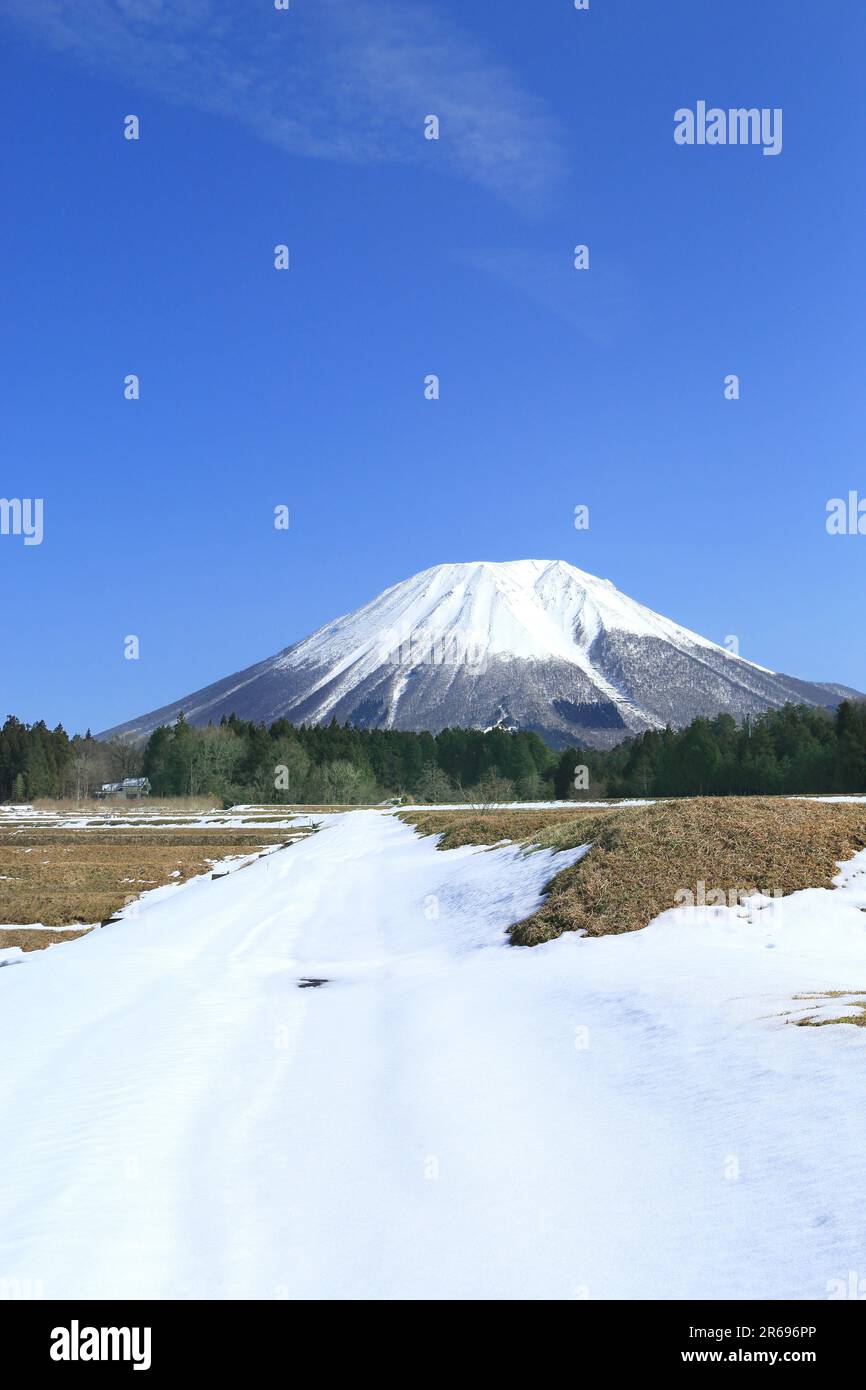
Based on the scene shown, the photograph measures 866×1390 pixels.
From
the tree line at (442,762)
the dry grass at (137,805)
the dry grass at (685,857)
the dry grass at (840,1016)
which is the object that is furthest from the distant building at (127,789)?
the dry grass at (840,1016)

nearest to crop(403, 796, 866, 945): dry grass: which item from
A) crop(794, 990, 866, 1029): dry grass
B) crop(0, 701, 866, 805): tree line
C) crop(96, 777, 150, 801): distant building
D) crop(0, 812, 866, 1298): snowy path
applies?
crop(0, 812, 866, 1298): snowy path

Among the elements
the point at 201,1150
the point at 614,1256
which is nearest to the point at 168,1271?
the point at 201,1150

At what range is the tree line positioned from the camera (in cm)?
10412

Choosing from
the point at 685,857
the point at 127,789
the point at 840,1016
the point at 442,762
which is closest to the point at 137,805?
the point at 127,789

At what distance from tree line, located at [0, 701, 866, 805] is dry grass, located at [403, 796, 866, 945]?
171 feet

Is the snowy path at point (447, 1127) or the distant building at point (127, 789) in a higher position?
the snowy path at point (447, 1127)

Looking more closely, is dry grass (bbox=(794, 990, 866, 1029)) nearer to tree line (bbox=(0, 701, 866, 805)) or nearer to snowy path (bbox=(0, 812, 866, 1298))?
snowy path (bbox=(0, 812, 866, 1298))

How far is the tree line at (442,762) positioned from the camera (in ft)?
342

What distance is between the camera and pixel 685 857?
19.6 m

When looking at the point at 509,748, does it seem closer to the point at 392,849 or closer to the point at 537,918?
the point at 392,849

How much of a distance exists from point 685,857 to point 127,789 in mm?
170905

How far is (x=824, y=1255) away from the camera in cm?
514

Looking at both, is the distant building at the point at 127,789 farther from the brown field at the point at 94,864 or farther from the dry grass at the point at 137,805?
the brown field at the point at 94,864

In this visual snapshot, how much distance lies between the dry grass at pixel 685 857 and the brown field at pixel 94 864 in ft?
44.5
